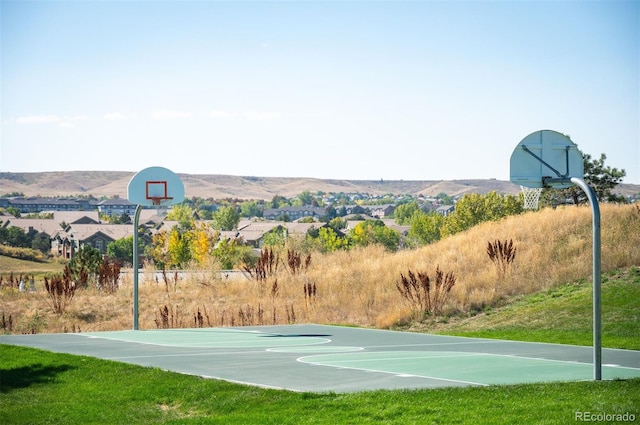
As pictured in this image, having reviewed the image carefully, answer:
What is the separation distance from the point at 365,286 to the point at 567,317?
829 cm

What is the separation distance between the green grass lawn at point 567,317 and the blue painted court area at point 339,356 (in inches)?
94.2

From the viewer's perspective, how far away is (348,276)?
3130 centimetres

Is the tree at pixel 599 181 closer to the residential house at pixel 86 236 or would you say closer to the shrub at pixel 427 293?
the shrub at pixel 427 293

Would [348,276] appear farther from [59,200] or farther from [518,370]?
[59,200]

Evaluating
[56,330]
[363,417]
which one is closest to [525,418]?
[363,417]

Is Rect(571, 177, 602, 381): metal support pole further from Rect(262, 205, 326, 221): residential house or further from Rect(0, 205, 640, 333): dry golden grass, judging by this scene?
Rect(262, 205, 326, 221): residential house

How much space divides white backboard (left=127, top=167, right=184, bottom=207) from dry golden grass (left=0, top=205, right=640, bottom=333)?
3.23 meters

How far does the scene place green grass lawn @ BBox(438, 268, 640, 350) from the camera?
2022cm

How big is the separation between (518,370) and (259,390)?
4118 mm

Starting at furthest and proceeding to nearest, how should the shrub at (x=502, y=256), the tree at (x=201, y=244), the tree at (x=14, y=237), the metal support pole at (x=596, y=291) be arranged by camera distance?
the tree at (x=14, y=237) < the tree at (x=201, y=244) < the shrub at (x=502, y=256) < the metal support pole at (x=596, y=291)

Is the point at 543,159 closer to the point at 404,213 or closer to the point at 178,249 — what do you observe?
the point at 178,249

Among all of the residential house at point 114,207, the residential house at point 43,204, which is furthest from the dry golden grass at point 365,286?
the residential house at point 114,207

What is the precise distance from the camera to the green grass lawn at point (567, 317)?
2022cm

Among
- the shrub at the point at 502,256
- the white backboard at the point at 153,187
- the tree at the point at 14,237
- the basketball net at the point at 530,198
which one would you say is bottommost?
the tree at the point at 14,237
